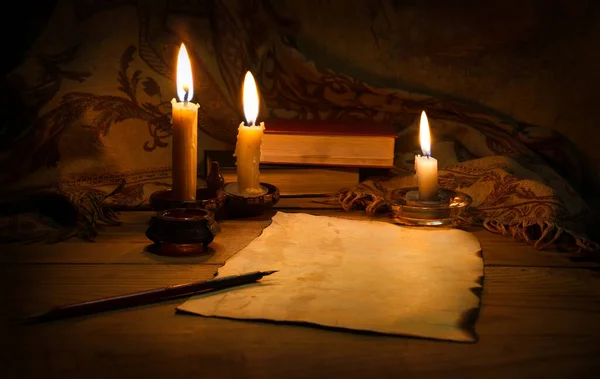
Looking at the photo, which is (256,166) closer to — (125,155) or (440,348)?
(125,155)

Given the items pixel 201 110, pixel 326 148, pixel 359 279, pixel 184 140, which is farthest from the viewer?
pixel 201 110

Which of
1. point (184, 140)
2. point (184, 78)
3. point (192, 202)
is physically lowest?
point (192, 202)

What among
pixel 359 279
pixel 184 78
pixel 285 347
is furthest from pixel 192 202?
pixel 285 347

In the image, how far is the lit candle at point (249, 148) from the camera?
54.6 inches

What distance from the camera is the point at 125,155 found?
1642 mm

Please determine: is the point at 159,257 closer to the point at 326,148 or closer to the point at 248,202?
the point at 248,202

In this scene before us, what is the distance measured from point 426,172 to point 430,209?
0.07 metres

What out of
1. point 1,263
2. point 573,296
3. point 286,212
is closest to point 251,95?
point 286,212

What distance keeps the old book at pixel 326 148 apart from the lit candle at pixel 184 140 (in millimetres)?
298

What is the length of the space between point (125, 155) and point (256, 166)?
0.38 metres

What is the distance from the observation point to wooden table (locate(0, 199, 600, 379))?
86 centimetres

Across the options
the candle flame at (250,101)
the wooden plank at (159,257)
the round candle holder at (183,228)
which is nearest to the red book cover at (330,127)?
A: the candle flame at (250,101)

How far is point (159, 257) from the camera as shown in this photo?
121 cm

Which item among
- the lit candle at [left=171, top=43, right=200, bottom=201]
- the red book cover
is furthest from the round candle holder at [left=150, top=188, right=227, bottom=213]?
the red book cover
